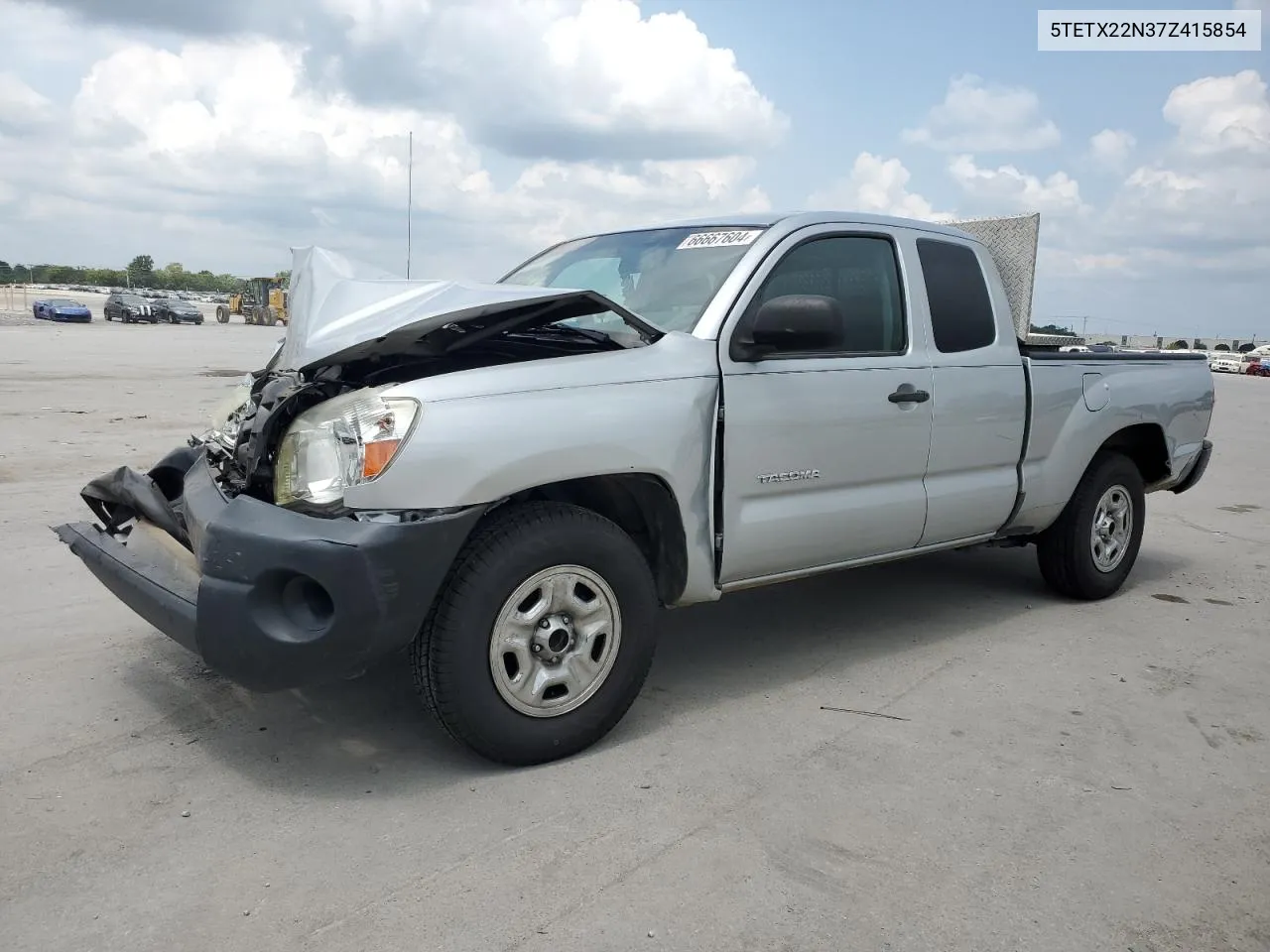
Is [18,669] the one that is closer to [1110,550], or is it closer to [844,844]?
[844,844]

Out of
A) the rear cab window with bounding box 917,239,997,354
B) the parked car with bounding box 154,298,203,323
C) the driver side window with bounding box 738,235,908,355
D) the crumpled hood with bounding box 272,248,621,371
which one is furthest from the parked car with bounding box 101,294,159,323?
the driver side window with bounding box 738,235,908,355

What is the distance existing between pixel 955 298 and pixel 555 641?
2594 millimetres

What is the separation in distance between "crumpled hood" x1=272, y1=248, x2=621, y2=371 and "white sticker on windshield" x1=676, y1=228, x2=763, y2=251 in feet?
2.53

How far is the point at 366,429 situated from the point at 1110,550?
14.0ft

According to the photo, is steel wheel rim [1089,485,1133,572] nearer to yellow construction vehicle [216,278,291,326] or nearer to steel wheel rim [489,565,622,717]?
steel wheel rim [489,565,622,717]

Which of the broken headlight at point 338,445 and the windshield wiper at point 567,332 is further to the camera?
the windshield wiper at point 567,332

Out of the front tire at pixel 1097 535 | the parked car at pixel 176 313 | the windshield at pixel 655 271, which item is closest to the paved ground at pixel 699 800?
the front tire at pixel 1097 535

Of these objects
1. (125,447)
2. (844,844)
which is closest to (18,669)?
(844,844)

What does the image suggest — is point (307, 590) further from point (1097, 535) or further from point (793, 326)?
point (1097, 535)

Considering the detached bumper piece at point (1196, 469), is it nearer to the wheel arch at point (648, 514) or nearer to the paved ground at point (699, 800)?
the paved ground at point (699, 800)

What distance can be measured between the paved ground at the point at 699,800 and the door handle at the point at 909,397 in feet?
3.71

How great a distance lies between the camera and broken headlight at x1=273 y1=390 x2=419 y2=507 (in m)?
2.98

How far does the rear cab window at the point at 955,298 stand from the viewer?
461 cm

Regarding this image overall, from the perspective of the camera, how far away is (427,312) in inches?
129
